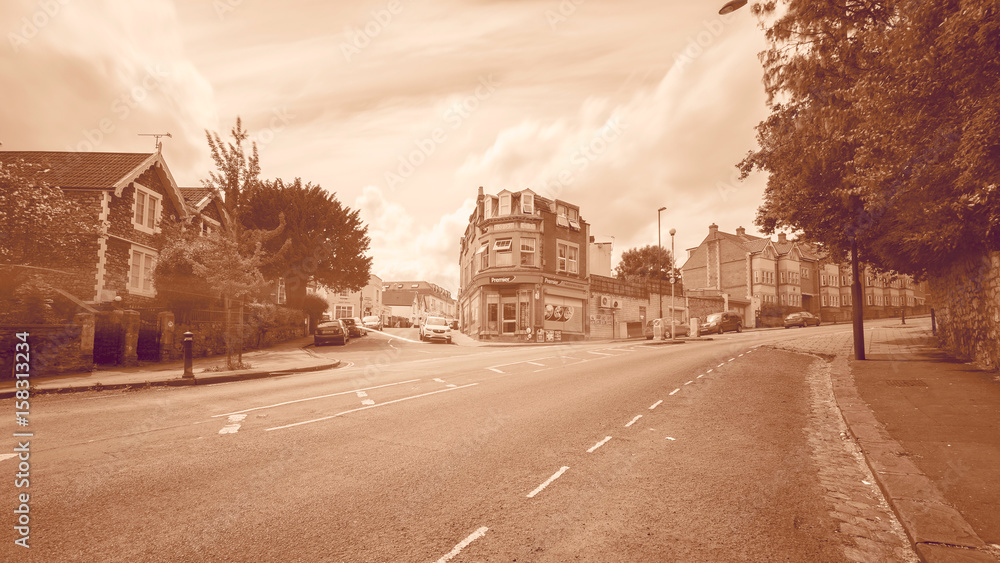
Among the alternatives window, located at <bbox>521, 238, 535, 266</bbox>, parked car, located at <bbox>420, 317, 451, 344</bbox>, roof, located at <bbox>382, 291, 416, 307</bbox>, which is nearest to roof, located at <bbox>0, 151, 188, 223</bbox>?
parked car, located at <bbox>420, 317, 451, 344</bbox>

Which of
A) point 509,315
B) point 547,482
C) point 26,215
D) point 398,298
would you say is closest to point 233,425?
point 547,482

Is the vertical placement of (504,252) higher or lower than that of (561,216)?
lower

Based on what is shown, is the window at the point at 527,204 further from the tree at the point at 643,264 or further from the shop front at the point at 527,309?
the tree at the point at 643,264

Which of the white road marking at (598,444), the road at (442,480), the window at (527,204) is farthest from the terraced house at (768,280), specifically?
the white road marking at (598,444)

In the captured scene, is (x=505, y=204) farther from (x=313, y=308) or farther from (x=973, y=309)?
(x=973, y=309)

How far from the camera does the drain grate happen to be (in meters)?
10.9

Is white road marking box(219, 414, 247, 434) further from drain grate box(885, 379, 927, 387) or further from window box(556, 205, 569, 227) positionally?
window box(556, 205, 569, 227)

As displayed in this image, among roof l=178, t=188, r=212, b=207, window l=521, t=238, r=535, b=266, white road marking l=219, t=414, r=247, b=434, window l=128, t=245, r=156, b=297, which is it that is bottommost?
white road marking l=219, t=414, r=247, b=434

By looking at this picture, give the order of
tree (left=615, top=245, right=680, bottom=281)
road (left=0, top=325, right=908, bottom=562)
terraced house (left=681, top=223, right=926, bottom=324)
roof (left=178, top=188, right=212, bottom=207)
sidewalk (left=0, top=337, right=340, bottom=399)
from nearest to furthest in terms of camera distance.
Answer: road (left=0, top=325, right=908, bottom=562) → sidewalk (left=0, top=337, right=340, bottom=399) → roof (left=178, top=188, right=212, bottom=207) → terraced house (left=681, top=223, right=926, bottom=324) → tree (left=615, top=245, right=680, bottom=281)

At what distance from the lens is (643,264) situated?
7175 centimetres

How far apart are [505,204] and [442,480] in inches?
1406

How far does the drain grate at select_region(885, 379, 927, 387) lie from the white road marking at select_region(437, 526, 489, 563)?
11144 mm

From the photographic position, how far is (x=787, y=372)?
14719 millimetres

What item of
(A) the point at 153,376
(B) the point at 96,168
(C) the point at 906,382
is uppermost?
(B) the point at 96,168
